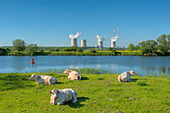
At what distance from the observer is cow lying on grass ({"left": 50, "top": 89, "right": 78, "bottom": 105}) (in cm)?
744

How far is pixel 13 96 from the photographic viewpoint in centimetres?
870

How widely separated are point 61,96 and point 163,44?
104888 mm

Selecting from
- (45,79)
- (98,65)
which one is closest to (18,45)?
(98,65)

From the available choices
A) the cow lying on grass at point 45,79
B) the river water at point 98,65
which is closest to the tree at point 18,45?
the river water at point 98,65

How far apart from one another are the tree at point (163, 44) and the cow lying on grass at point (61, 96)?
9542cm

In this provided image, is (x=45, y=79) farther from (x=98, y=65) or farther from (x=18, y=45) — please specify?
(x=18, y=45)

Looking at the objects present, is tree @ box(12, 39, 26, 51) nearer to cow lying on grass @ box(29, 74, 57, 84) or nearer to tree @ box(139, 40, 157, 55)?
tree @ box(139, 40, 157, 55)

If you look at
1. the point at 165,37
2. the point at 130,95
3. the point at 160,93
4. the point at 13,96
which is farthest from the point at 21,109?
the point at 165,37

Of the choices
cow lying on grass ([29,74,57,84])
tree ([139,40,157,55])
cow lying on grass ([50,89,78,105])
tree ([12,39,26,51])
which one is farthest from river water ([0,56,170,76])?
tree ([12,39,26,51])

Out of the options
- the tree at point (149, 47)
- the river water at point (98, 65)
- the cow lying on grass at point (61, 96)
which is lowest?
the river water at point (98, 65)

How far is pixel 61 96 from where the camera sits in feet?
24.8

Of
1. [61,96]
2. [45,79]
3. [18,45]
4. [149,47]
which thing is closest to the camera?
[61,96]

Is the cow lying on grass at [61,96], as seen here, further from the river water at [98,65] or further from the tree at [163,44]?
the tree at [163,44]

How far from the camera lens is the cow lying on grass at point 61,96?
7438 mm
